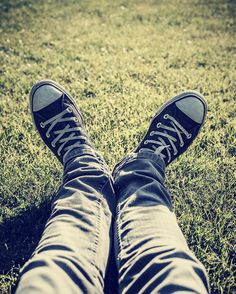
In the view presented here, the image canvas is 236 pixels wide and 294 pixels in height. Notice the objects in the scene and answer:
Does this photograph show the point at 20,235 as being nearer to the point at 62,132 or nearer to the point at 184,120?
the point at 62,132

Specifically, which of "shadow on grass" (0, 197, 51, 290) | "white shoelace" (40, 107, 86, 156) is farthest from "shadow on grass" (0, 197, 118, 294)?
"white shoelace" (40, 107, 86, 156)

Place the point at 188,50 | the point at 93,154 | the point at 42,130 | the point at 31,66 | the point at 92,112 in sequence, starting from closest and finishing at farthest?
the point at 93,154, the point at 42,130, the point at 92,112, the point at 31,66, the point at 188,50

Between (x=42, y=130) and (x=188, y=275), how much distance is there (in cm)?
126

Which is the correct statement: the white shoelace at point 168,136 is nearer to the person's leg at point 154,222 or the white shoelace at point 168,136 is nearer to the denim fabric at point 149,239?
the person's leg at point 154,222

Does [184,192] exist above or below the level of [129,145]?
below

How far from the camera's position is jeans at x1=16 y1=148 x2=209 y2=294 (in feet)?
3.30

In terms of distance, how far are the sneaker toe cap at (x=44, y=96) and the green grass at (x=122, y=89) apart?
0.57 feet

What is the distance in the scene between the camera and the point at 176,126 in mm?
1932

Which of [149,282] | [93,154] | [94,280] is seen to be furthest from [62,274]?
[93,154]

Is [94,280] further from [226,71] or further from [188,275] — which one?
[226,71]

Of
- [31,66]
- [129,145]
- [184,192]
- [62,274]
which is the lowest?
[184,192]

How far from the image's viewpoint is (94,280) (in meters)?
1.08

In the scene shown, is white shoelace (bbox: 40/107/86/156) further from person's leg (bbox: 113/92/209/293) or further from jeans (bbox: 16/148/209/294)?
person's leg (bbox: 113/92/209/293)

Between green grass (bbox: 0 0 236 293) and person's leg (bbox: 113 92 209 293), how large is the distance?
6.9 inches
